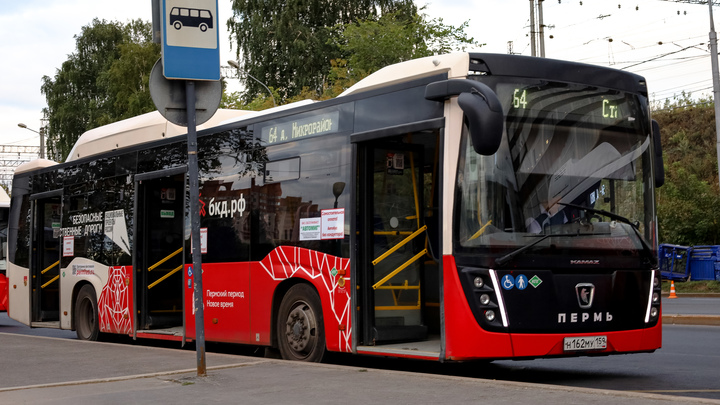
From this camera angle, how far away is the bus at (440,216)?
9.17 metres

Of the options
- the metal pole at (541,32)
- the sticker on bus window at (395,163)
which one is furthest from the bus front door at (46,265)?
the metal pole at (541,32)

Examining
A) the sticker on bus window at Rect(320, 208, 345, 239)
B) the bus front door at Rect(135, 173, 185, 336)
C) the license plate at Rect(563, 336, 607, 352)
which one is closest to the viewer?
the license plate at Rect(563, 336, 607, 352)

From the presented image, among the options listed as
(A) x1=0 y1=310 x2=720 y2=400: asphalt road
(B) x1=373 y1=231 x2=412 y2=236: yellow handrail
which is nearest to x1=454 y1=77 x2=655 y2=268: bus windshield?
(A) x1=0 y1=310 x2=720 y2=400: asphalt road

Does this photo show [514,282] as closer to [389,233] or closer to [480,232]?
[480,232]

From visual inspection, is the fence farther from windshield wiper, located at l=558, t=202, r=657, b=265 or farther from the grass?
windshield wiper, located at l=558, t=202, r=657, b=265

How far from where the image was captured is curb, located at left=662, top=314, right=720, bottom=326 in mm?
17594

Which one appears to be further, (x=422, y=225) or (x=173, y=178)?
(x=173, y=178)

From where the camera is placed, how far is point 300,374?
363 inches

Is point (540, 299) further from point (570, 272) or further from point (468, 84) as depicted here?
point (468, 84)

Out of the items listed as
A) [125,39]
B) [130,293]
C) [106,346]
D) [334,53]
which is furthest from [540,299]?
[125,39]

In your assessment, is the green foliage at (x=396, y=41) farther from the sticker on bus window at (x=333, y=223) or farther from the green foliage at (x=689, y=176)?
the sticker on bus window at (x=333, y=223)

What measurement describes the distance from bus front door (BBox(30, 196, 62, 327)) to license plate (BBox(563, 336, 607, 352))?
1105cm

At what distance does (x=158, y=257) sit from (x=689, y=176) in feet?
87.6

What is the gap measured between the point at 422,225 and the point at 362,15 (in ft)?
139
